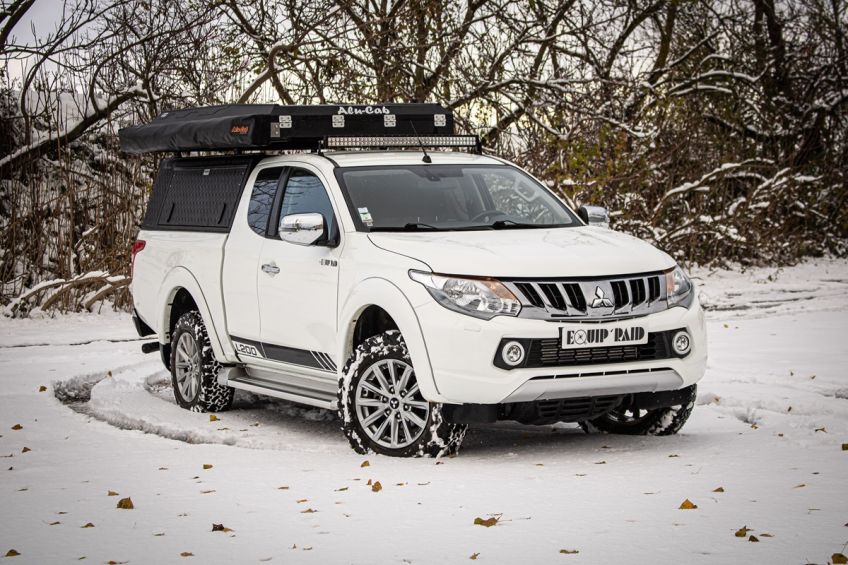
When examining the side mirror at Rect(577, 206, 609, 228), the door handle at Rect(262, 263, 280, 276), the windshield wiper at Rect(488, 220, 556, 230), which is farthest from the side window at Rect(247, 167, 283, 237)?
the side mirror at Rect(577, 206, 609, 228)

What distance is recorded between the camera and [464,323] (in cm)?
682

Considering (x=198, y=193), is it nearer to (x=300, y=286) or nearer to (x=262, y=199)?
(x=262, y=199)

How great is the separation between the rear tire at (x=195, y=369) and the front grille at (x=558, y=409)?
3.07m

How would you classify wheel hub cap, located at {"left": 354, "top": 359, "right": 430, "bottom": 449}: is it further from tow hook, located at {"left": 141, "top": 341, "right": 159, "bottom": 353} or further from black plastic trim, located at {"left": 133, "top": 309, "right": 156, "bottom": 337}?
black plastic trim, located at {"left": 133, "top": 309, "right": 156, "bottom": 337}

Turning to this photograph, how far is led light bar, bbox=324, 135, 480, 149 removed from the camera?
29.1ft

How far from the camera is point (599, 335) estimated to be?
22.8ft

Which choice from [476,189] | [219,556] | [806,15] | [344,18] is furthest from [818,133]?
[219,556]

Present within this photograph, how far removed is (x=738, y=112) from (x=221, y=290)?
15339 millimetres

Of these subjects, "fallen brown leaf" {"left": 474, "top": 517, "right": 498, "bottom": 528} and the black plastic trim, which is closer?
"fallen brown leaf" {"left": 474, "top": 517, "right": 498, "bottom": 528}

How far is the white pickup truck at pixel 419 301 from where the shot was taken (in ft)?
22.6

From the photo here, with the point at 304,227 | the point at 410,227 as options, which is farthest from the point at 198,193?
the point at 410,227

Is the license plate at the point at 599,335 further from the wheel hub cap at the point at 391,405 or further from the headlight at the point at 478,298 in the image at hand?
the wheel hub cap at the point at 391,405

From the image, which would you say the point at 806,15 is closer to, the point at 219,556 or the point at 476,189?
the point at 476,189

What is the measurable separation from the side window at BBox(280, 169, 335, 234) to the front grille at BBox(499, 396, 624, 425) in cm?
177
